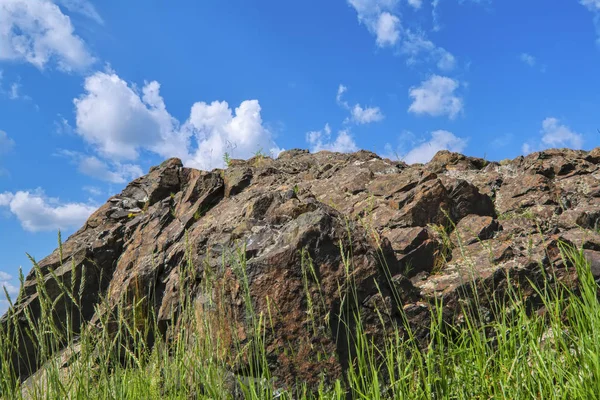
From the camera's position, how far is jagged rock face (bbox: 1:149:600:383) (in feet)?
15.8

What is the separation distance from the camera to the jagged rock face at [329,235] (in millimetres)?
4805

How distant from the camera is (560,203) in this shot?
8.62 metres

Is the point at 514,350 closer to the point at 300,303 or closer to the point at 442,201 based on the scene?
the point at 300,303

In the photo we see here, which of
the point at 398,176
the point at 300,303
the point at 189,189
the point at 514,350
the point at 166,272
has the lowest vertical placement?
the point at 514,350

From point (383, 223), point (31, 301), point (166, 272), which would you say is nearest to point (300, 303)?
point (383, 223)

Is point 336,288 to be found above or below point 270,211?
below

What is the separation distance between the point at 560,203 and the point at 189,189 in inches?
272

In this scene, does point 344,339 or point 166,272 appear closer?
point 344,339

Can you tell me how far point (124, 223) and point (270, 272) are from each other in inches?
263

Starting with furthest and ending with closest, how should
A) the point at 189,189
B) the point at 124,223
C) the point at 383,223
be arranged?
the point at 124,223 < the point at 189,189 < the point at 383,223

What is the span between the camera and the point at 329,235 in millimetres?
5207

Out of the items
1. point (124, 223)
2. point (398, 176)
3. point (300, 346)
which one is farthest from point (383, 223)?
point (124, 223)

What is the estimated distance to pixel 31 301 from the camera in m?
9.28

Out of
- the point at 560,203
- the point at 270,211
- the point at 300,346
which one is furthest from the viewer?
the point at 560,203
